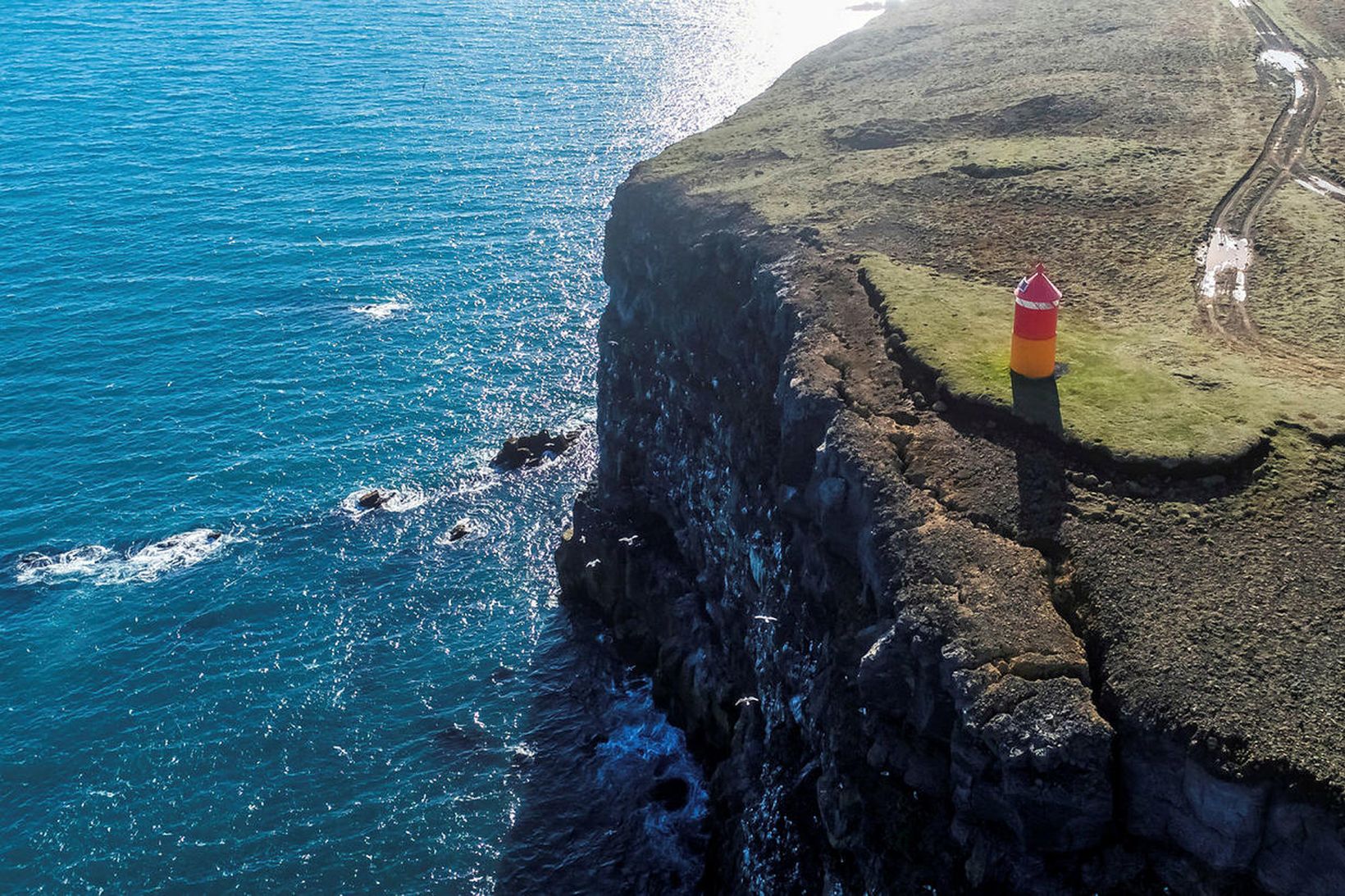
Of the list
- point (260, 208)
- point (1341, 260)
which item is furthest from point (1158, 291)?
point (260, 208)

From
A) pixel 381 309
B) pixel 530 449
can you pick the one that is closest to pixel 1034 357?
pixel 530 449

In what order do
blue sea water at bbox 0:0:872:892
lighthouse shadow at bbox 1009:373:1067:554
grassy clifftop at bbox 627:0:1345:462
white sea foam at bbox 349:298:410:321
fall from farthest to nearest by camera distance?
white sea foam at bbox 349:298:410:321 < blue sea water at bbox 0:0:872:892 < grassy clifftop at bbox 627:0:1345:462 < lighthouse shadow at bbox 1009:373:1067:554

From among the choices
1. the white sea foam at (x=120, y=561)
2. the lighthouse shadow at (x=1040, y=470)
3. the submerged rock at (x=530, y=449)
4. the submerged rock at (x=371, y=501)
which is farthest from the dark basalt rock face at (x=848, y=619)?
the white sea foam at (x=120, y=561)

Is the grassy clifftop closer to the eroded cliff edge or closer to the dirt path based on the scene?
the dirt path

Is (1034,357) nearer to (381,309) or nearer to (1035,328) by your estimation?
(1035,328)

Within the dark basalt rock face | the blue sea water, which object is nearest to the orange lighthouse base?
the dark basalt rock face
